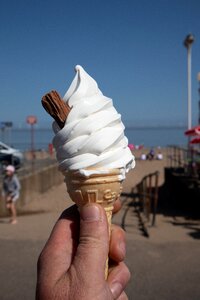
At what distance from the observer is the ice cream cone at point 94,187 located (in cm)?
249

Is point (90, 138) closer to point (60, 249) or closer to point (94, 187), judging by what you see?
point (94, 187)

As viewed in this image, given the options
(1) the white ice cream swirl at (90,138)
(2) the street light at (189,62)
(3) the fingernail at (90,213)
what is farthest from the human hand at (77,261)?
(2) the street light at (189,62)

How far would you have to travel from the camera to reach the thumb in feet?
6.96

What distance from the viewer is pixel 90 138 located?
8.25ft

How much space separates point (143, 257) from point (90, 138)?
574cm

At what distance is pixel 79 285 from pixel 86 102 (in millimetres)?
1277

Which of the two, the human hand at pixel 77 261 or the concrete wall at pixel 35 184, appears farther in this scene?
the concrete wall at pixel 35 184

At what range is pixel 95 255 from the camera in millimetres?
2164

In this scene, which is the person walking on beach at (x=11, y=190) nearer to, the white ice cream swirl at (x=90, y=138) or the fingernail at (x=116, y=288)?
the white ice cream swirl at (x=90, y=138)

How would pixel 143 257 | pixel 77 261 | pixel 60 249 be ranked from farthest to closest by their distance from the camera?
pixel 143 257 < pixel 60 249 < pixel 77 261

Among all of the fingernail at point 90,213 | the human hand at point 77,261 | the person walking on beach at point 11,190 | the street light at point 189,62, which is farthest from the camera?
the street light at point 189,62

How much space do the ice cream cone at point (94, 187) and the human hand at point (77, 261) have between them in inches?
4.5

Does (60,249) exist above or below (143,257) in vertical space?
above

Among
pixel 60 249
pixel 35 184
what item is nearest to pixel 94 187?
pixel 60 249
